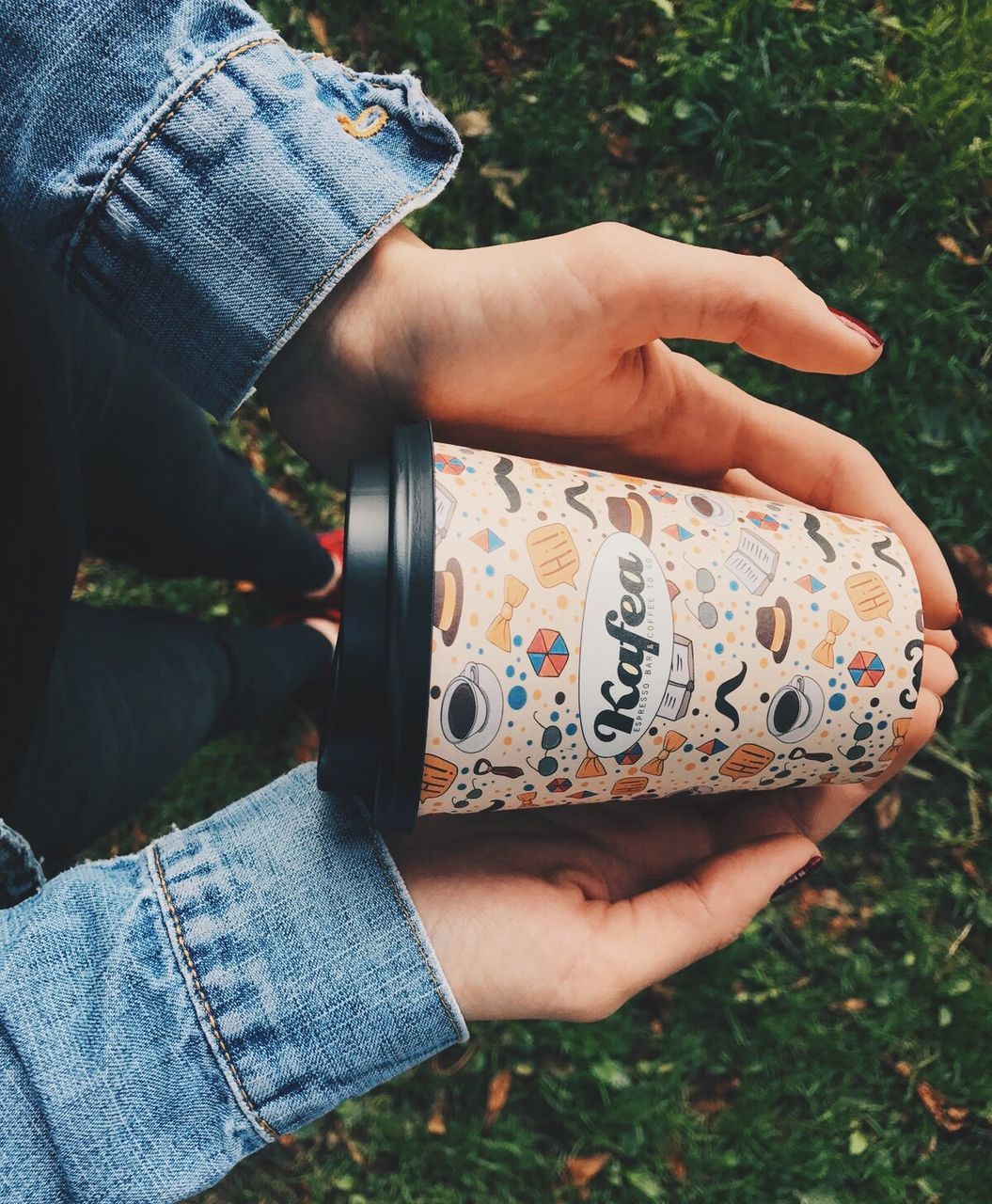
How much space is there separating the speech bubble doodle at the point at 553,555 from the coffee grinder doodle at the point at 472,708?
0.13 meters

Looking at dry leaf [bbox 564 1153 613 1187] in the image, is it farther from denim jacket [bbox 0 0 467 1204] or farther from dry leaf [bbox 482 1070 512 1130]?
denim jacket [bbox 0 0 467 1204]

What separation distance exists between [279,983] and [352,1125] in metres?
1.05

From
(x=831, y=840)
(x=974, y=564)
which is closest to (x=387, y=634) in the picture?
(x=831, y=840)

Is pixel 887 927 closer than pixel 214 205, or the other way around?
pixel 214 205

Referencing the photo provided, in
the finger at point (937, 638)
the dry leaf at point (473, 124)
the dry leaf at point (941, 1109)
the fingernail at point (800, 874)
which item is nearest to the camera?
the fingernail at point (800, 874)

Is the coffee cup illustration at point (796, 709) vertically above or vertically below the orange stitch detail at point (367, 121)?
below

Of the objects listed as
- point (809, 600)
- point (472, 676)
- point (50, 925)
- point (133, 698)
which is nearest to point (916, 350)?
point (809, 600)

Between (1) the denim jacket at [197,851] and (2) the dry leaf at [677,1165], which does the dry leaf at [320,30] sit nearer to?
(1) the denim jacket at [197,851]

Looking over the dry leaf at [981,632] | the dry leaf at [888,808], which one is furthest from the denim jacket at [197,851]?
the dry leaf at [981,632]

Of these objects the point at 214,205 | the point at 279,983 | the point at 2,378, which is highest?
the point at 214,205

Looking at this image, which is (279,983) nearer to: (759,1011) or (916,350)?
(759,1011)

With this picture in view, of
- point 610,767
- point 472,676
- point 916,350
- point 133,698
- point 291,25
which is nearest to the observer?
point 472,676

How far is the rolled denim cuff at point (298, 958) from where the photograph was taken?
117 cm

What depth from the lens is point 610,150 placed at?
2.10 metres
